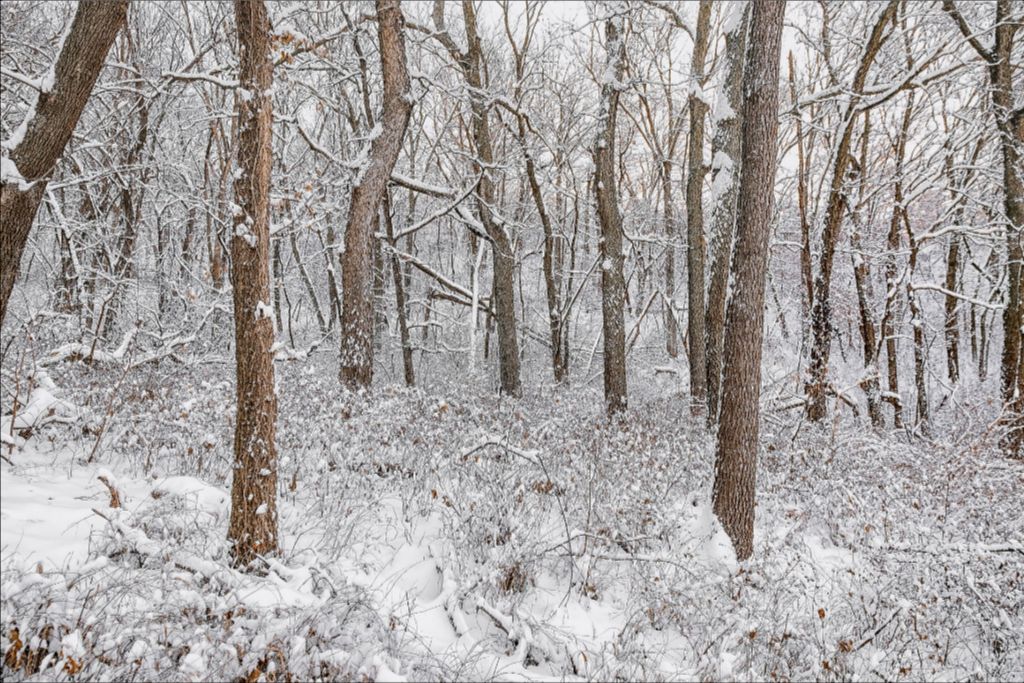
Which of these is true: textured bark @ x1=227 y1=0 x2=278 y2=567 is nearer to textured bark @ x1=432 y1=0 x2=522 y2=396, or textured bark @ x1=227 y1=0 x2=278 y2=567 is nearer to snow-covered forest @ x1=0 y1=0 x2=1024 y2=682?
snow-covered forest @ x1=0 y1=0 x2=1024 y2=682

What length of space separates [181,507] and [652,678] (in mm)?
3017

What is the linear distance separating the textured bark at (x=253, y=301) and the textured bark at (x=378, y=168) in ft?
16.7

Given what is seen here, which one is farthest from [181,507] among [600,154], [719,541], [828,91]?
[828,91]

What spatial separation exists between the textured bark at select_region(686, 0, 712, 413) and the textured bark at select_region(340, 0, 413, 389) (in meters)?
4.71

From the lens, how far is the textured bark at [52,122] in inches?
186

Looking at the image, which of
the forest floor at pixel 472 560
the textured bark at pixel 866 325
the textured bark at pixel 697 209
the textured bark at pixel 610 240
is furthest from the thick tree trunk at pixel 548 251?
the forest floor at pixel 472 560

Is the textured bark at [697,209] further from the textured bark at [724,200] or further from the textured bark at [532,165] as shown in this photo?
the textured bark at [532,165]

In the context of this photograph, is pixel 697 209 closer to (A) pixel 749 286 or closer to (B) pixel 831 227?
(B) pixel 831 227

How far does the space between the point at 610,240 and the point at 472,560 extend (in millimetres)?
7272

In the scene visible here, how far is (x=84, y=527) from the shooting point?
138 inches

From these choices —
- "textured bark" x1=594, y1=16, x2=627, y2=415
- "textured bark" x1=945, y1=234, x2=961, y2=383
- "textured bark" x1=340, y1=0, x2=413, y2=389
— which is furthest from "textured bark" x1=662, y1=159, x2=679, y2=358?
"textured bark" x1=340, y1=0, x2=413, y2=389

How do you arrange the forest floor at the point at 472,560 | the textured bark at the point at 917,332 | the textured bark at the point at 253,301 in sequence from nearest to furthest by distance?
the forest floor at the point at 472,560 → the textured bark at the point at 253,301 → the textured bark at the point at 917,332

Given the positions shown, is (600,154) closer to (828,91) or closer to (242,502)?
(828,91)

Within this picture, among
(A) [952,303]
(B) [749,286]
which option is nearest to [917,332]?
(A) [952,303]
